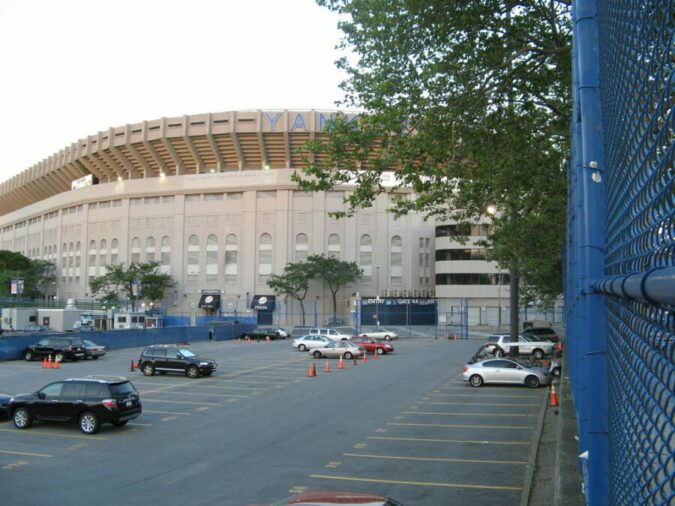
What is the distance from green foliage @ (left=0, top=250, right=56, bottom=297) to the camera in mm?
102125

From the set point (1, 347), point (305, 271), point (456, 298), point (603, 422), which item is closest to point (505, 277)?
point (456, 298)

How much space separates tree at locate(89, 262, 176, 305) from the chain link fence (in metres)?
85.3

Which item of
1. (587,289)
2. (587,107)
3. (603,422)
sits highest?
(587,107)

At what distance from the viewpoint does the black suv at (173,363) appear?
3016 cm

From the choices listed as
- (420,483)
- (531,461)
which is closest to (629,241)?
(420,483)

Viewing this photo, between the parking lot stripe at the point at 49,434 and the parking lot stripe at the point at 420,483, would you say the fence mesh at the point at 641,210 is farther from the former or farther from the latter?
the parking lot stripe at the point at 49,434

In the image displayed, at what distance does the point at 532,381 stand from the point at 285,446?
14924 mm

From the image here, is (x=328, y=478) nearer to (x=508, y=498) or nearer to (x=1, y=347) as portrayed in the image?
(x=508, y=498)

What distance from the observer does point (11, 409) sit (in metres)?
17.8

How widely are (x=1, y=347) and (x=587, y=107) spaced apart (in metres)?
41.5

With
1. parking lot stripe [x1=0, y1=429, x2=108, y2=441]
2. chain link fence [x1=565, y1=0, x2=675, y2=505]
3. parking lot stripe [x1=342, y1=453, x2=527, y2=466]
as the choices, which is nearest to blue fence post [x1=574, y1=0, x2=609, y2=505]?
chain link fence [x1=565, y1=0, x2=675, y2=505]

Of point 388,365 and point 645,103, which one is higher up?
point 645,103

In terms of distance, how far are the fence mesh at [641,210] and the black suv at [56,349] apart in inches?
1520

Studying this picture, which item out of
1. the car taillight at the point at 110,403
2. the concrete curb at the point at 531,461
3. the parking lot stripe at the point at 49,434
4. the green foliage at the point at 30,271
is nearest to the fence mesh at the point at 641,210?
the concrete curb at the point at 531,461
